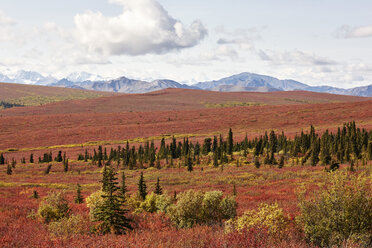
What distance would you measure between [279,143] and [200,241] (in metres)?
65.6

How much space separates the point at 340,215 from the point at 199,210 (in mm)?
6574

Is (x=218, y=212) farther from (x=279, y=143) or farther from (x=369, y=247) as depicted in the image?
(x=279, y=143)

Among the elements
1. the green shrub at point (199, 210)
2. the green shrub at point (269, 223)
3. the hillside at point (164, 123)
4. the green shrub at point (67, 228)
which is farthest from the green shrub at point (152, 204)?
the hillside at point (164, 123)

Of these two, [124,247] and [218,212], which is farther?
[218,212]

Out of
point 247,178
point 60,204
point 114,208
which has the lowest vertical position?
point 247,178

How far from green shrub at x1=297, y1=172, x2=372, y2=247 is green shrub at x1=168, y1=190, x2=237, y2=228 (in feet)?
16.3

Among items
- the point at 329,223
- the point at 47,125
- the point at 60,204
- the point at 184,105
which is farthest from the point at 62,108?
the point at 329,223

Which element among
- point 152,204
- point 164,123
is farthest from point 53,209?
point 164,123

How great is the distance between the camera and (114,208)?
11.2 m

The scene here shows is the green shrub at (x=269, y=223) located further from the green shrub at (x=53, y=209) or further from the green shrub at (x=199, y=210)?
the green shrub at (x=53, y=209)

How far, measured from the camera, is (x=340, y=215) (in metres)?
8.56

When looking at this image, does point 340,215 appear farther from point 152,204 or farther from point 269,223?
point 152,204

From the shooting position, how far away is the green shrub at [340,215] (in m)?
8.45

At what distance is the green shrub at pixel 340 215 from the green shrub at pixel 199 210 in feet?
16.3
